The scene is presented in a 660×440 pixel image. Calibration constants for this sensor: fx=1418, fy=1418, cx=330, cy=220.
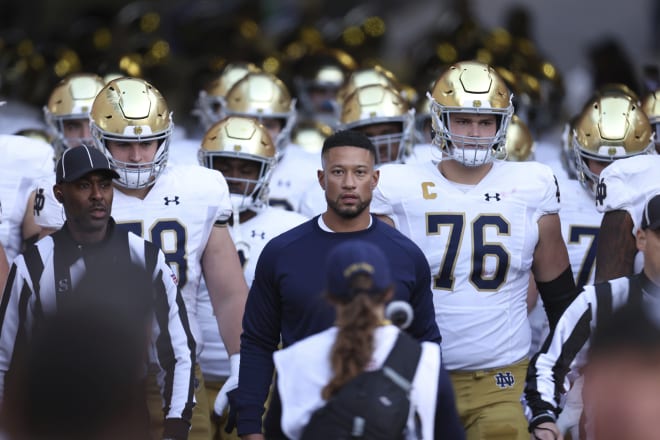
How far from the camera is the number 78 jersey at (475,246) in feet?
18.0

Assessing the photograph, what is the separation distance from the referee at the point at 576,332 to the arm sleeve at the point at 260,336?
0.95 metres

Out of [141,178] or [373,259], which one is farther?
[141,178]

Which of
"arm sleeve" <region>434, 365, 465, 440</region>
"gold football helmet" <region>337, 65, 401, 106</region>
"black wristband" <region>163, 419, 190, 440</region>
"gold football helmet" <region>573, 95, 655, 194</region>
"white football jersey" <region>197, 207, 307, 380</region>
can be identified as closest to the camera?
"arm sleeve" <region>434, 365, 465, 440</region>

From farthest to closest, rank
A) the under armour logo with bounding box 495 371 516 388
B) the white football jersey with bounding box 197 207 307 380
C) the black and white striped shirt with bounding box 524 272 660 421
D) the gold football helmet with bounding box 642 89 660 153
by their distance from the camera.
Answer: the gold football helmet with bounding box 642 89 660 153
the white football jersey with bounding box 197 207 307 380
the under armour logo with bounding box 495 371 516 388
the black and white striped shirt with bounding box 524 272 660 421

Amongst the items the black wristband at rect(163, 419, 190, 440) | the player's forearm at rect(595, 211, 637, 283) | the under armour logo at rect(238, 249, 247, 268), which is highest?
the player's forearm at rect(595, 211, 637, 283)

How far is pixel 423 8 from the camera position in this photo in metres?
17.6

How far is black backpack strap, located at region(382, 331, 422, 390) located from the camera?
365cm

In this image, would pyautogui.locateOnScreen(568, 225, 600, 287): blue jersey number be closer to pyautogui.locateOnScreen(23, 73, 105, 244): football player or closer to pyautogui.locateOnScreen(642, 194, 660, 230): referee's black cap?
pyautogui.locateOnScreen(642, 194, 660, 230): referee's black cap

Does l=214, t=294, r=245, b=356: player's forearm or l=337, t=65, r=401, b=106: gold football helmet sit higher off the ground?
l=337, t=65, r=401, b=106: gold football helmet

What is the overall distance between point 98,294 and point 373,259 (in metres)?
1.01

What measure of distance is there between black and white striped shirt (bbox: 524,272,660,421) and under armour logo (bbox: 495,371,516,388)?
1.06 metres

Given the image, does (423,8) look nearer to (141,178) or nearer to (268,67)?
(268,67)

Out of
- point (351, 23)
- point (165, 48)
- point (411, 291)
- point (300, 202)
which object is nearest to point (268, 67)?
point (165, 48)

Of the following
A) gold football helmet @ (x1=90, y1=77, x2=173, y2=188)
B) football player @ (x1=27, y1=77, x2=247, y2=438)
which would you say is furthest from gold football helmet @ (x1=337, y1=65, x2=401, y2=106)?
football player @ (x1=27, y1=77, x2=247, y2=438)
